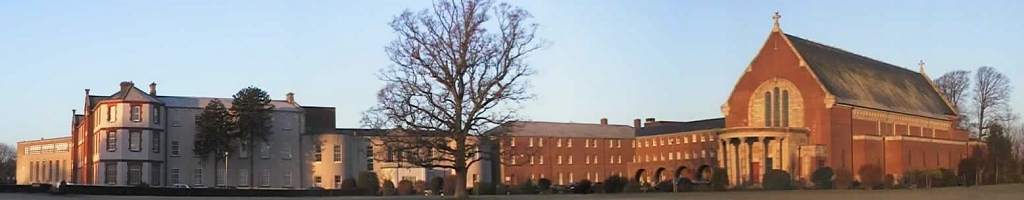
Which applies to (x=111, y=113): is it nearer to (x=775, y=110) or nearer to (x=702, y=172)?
(x=775, y=110)

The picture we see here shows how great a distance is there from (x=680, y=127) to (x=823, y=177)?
39.3 meters

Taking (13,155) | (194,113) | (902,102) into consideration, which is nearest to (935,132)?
(902,102)

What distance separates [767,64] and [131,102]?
49.2m

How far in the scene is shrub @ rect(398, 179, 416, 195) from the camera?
3095 inches

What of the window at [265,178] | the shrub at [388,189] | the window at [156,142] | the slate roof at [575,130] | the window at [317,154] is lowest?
the shrub at [388,189]

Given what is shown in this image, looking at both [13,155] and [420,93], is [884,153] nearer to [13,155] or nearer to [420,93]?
[420,93]

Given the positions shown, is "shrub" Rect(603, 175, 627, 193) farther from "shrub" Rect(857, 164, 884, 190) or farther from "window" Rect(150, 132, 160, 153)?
"window" Rect(150, 132, 160, 153)

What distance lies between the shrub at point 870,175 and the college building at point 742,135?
1.96 m

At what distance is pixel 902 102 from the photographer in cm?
9925

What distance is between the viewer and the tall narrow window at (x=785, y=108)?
90.8 metres

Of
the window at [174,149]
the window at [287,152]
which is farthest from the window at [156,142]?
the window at [287,152]

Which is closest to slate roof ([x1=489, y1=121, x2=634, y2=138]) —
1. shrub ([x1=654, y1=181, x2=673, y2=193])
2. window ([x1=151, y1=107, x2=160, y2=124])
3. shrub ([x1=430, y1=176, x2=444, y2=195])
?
shrub ([x1=430, y1=176, x2=444, y2=195])

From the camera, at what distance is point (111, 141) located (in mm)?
86562

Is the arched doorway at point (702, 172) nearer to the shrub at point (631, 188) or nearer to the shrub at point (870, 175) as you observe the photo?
the shrub at point (870, 175)
